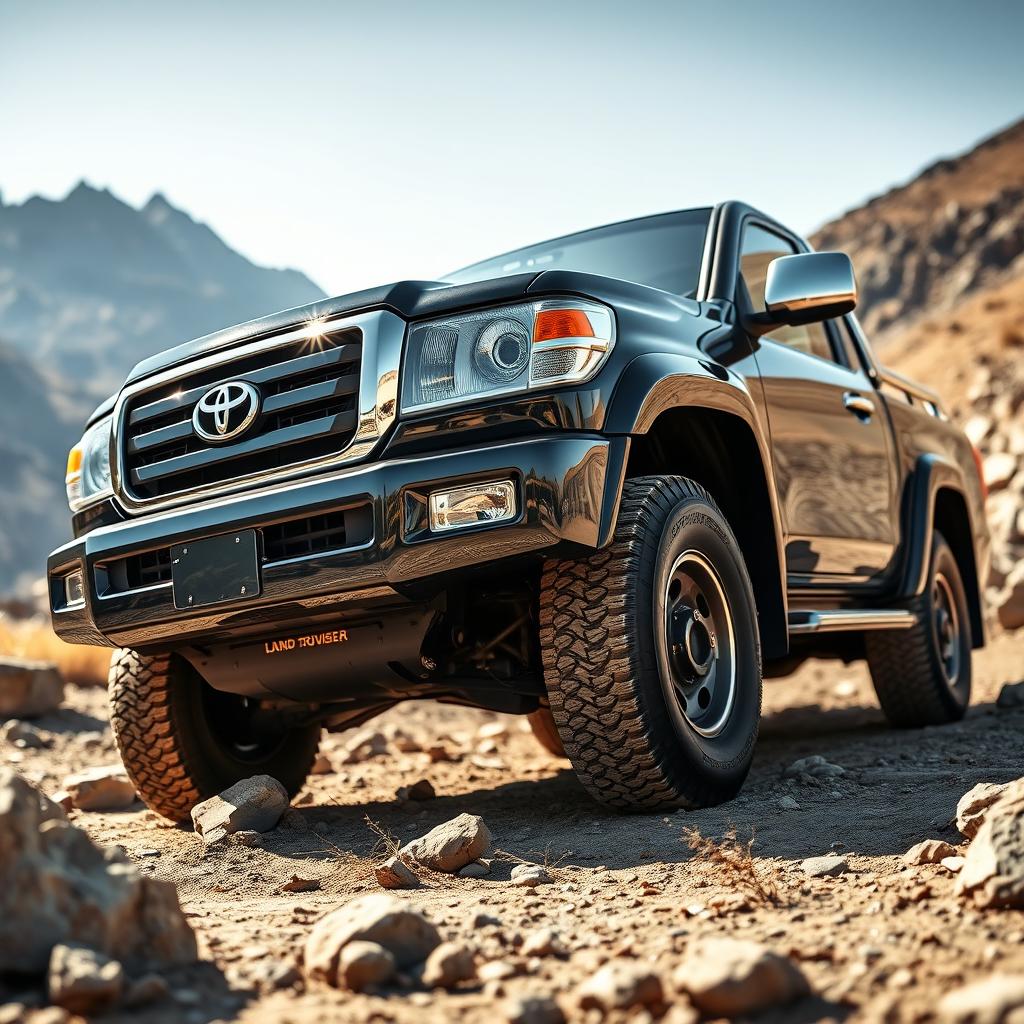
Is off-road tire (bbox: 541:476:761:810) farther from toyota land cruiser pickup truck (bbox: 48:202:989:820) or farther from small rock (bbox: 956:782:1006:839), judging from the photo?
small rock (bbox: 956:782:1006:839)

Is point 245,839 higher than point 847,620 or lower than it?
lower

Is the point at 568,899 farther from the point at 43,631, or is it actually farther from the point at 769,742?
the point at 43,631

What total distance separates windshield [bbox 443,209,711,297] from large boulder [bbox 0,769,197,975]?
2.76 m

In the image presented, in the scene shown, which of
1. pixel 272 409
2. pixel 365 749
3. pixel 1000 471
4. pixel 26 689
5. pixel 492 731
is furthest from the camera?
pixel 1000 471

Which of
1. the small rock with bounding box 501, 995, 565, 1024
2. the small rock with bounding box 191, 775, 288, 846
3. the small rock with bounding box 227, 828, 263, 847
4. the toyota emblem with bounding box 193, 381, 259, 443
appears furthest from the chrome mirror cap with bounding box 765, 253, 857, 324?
the small rock with bounding box 501, 995, 565, 1024

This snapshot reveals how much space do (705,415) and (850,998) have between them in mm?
2284

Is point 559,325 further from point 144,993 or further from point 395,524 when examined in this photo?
point 144,993

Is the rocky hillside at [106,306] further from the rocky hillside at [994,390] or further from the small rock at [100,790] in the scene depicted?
the small rock at [100,790]

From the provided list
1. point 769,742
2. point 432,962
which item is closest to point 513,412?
point 432,962

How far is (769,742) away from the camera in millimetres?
5520

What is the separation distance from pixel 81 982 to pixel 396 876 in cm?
117

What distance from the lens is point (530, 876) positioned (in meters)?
2.69

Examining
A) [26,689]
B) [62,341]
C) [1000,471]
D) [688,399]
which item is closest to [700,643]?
[688,399]

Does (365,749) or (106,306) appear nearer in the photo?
(365,749)
